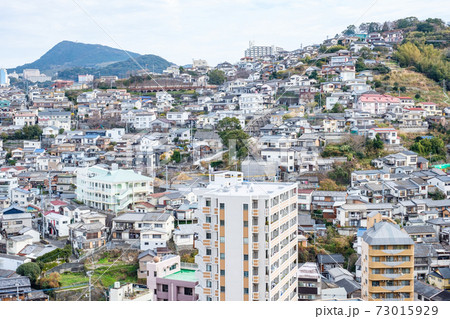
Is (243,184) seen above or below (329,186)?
above

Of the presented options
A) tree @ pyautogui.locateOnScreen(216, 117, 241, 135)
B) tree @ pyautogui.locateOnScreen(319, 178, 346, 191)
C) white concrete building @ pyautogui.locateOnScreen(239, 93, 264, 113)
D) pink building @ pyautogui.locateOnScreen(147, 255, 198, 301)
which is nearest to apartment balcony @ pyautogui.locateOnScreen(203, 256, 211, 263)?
pink building @ pyautogui.locateOnScreen(147, 255, 198, 301)

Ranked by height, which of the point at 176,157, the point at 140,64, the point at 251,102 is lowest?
the point at 176,157

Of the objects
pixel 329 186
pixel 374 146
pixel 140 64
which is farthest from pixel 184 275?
pixel 140 64

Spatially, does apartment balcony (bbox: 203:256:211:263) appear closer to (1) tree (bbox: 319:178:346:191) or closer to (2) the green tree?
(1) tree (bbox: 319:178:346:191)

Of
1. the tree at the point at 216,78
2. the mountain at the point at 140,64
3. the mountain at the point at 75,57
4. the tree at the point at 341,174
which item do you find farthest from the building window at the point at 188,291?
the mountain at the point at 75,57

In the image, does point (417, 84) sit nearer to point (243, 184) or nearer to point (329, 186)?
point (329, 186)

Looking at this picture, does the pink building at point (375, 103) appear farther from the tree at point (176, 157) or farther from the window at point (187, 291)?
the window at point (187, 291)
